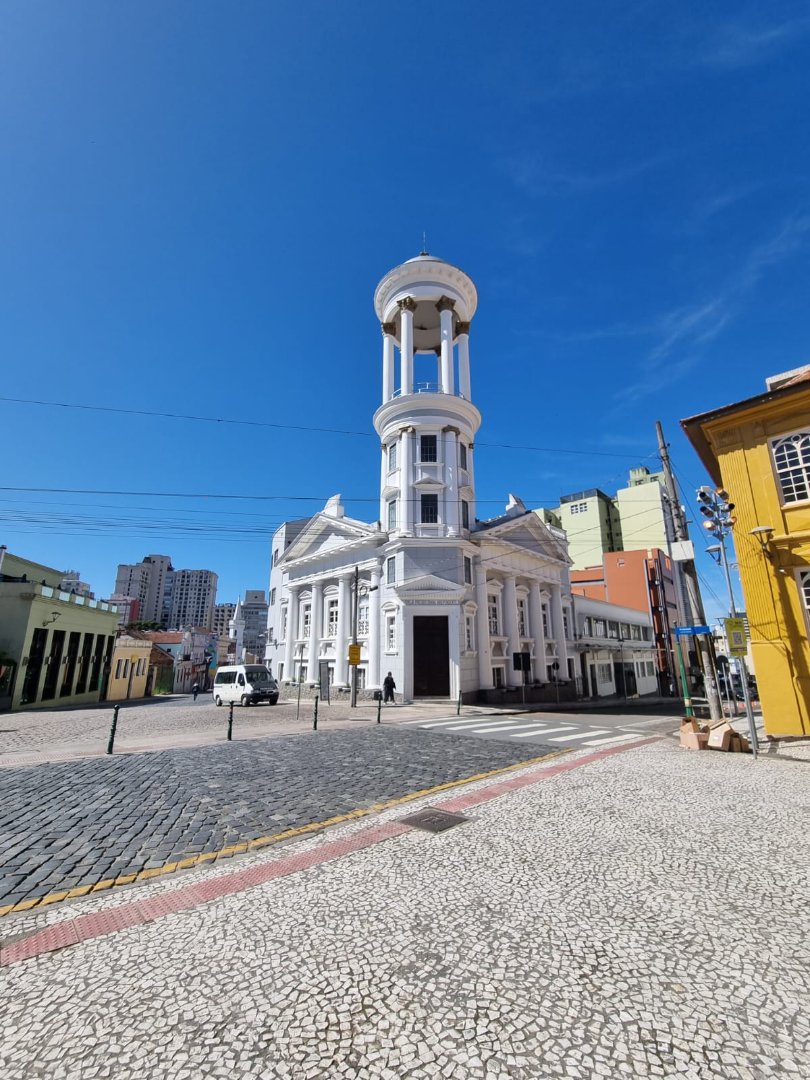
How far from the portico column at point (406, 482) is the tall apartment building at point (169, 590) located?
411 feet

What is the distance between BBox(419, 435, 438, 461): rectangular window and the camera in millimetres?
32250

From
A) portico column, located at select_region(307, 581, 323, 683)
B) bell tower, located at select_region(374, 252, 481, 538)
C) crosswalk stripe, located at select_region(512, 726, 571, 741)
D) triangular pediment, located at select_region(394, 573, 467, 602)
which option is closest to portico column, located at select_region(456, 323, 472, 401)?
bell tower, located at select_region(374, 252, 481, 538)

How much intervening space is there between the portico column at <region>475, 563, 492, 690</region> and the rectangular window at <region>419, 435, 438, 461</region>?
7.91 metres

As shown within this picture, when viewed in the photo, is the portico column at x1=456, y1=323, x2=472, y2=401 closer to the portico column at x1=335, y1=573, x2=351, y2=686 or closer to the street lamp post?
the portico column at x1=335, y1=573, x2=351, y2=686

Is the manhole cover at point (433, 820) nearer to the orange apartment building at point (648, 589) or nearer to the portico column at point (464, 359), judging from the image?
the portico column at point (464, 359)

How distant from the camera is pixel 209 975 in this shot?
9.83 feet

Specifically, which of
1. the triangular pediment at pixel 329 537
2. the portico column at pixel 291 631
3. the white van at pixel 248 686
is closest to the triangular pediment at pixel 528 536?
the triangular pediment at pixel 329 537

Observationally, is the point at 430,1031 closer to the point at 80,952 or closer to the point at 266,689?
the point at 80,952

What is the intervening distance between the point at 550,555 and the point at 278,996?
123 feet

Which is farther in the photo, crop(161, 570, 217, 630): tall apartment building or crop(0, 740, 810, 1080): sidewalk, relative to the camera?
crop(161, 570, 217, 630): tall apartment building

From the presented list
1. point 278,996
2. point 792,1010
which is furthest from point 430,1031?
point 792,1010

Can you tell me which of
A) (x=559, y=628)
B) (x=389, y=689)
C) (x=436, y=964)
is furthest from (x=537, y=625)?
(x=436, y=964)

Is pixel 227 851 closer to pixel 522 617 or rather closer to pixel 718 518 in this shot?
pixel 718 518

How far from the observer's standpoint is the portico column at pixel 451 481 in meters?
30.5
